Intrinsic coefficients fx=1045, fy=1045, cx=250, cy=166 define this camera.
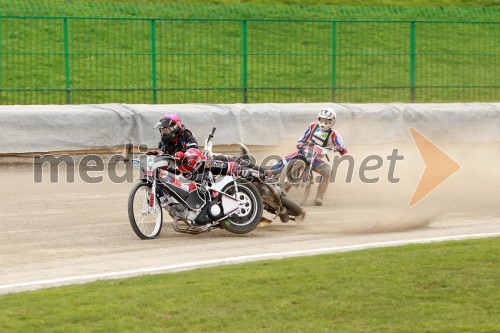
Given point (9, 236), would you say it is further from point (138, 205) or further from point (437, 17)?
point (437, 17)

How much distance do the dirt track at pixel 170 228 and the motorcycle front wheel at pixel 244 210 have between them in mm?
162

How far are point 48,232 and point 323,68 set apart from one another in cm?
1219

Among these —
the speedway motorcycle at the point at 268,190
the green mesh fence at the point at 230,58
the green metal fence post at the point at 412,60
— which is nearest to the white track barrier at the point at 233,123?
the green metal fence post at the point at 412,60

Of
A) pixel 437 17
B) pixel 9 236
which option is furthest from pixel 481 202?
pixel 437 17

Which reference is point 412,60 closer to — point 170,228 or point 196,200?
point 170,228

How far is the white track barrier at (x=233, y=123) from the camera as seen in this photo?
783 inches

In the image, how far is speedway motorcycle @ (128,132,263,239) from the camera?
1380 cm

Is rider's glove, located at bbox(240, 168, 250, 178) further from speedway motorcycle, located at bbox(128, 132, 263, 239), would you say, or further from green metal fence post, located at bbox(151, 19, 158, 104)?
green metal fence post, located at bbox(151, 19, 158, 104)

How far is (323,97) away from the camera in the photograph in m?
25.1

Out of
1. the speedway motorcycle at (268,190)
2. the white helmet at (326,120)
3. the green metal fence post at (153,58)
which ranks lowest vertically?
the speedway motorcycle at (268,190)

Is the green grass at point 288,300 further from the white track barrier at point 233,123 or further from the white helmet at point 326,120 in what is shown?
the white track barrier at point 233,123

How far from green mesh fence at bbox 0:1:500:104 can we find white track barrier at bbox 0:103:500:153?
156 cm

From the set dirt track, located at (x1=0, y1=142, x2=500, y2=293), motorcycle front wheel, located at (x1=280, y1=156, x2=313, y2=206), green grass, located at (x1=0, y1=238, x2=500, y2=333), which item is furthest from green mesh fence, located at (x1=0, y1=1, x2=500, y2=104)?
green grass, located at (x1=0, y1=238, x2=500, y2=333)

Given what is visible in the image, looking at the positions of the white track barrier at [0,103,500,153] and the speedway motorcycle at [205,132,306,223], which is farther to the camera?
the white track barrier at [0,103,500,153]
